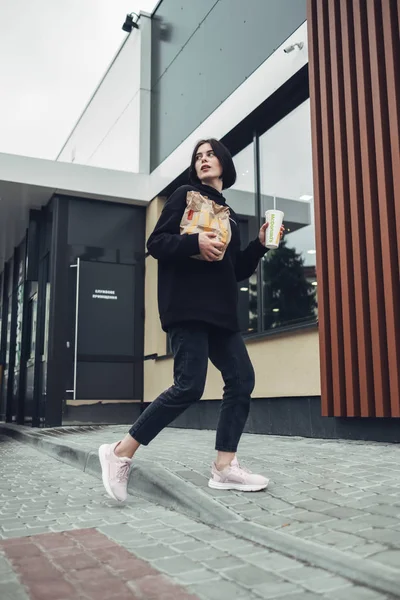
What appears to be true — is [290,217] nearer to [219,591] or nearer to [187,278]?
[187,278]

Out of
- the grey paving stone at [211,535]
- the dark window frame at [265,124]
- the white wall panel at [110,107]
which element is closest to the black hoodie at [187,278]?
the grey paving stone at [211,535]

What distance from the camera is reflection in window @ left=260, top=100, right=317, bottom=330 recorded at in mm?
6211

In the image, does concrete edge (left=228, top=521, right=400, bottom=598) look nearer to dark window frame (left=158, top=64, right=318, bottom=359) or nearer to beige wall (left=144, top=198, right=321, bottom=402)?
beige wall (left=144, top=198, right=321, bottom=402)

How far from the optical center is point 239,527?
8.46 feet

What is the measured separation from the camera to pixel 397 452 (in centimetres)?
416

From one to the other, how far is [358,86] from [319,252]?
1.44 metres

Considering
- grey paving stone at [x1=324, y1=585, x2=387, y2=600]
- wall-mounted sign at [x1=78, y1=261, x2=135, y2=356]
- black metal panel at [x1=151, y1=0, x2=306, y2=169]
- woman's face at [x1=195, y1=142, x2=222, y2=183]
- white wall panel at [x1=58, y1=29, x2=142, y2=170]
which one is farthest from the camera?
white wall panel at [x1=58, y1=29, x2=142, y2=170]

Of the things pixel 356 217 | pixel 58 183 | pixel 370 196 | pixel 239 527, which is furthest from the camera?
pixel 58 183

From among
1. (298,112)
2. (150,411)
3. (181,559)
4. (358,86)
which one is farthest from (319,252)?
(181,559)

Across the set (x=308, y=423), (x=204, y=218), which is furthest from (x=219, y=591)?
(x=308, y=423)

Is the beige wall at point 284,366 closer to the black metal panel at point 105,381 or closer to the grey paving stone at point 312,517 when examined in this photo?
the black metal panel at point 105,381

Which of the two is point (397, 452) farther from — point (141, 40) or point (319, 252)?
point (141, 40)

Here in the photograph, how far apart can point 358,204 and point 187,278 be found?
A: 97.8 inches

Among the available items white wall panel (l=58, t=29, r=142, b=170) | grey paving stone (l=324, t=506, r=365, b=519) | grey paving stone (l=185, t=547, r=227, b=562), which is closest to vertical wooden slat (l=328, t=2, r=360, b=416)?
grey paving stone (l=324, t=506, r=365, b=519)
